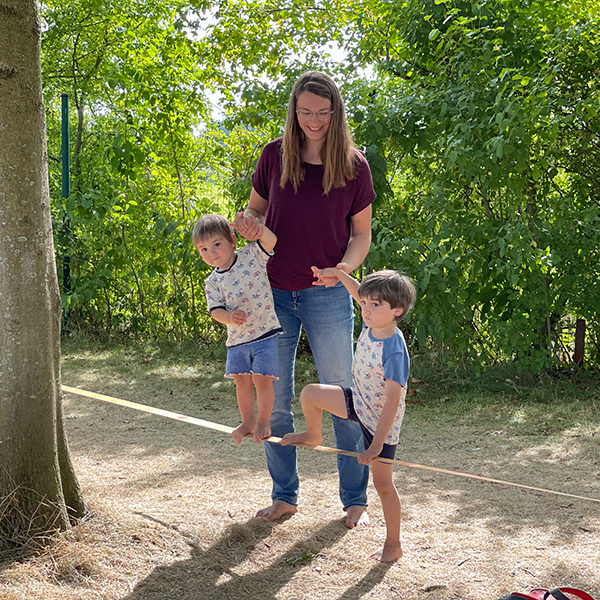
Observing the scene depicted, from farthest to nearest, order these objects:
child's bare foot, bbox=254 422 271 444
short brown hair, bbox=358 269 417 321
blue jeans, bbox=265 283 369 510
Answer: blue jeans, bbox=265 283 369 510, child's bare foot, bbox=254 422 271 444, short brown hair, bbox=358 269 417 321

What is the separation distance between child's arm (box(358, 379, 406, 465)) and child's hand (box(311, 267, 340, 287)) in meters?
0.46

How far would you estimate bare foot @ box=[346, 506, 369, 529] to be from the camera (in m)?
3.06

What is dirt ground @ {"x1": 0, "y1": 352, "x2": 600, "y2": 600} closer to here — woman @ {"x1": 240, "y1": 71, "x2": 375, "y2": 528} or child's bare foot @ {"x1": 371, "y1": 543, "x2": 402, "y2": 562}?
child's bare foot @ {"x1": 371, "y1": 543, "x2": 402, "y2": 562}

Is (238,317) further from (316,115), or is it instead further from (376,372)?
(316,115)

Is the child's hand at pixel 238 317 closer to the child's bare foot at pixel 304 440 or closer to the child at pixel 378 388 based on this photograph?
the child at pixel 378 388

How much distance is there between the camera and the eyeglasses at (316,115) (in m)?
2.65

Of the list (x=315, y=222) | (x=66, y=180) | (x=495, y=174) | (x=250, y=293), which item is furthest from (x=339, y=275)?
(x=66, y=180)

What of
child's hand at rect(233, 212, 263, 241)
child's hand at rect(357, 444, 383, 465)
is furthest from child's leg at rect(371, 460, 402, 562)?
child's hand at rect(233, 212, 263, 241)

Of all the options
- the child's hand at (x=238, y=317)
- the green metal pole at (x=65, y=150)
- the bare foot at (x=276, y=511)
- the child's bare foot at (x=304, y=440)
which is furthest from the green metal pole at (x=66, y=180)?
the child's bare foot at (x=304, y=440)

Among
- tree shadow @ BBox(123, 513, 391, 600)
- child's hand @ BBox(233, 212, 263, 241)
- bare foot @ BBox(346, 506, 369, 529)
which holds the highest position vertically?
child's hand @ BBox(233, 212, 263, 241)

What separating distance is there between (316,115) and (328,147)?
0.43ft

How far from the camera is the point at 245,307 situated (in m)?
2.80

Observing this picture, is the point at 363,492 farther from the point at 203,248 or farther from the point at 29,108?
the point at 29,108

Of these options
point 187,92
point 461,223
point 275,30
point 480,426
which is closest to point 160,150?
point 187,92
